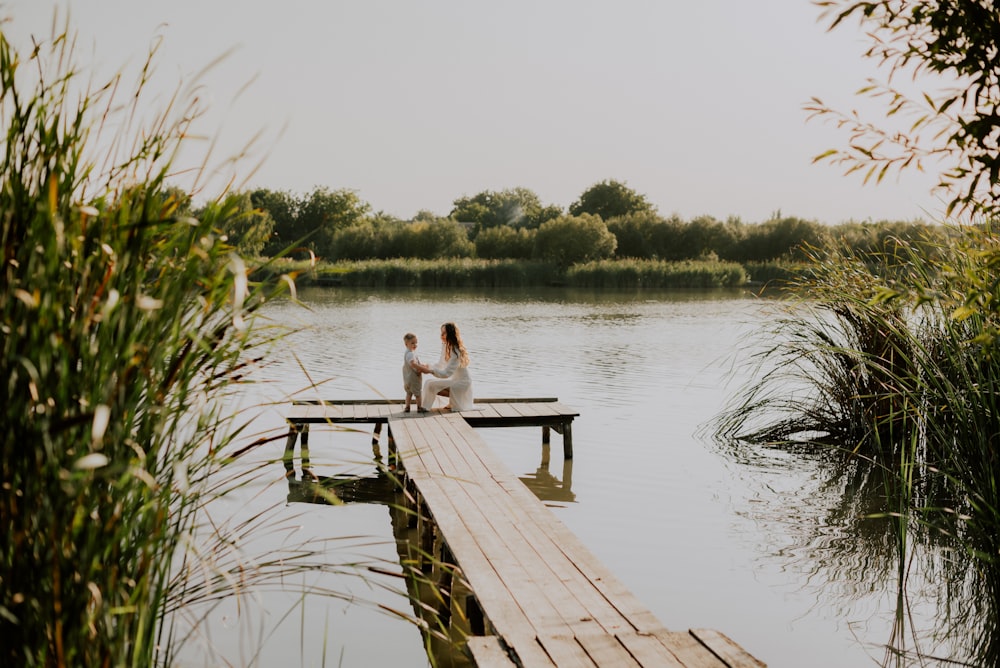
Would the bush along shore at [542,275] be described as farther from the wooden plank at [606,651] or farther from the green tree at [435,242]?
the wooden plank at [606,651]

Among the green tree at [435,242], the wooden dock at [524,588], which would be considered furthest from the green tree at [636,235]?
the wooden dock at [524,588]

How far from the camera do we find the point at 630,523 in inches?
267

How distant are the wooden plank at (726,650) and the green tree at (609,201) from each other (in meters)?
75.2

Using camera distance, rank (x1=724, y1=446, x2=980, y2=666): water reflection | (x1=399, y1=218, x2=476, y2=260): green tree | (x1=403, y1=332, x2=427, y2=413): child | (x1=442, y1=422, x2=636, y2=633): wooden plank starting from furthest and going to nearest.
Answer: (x1=399, y1=218, x2=476, y2=260): green tree
(x1=403, y1=332, x2=427, y2=413): child
(x1=724, y1=446, x2=980, y2=666): water reflection
(x1=442, y1=422, x2=636, y2=633): wooden plank

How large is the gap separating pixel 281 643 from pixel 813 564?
325 cm

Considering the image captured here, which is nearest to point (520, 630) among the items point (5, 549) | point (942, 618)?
point (5, 549)

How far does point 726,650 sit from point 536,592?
37.1 inches

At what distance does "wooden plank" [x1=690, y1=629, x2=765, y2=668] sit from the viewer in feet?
10.3

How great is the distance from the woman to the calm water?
27.8 inches

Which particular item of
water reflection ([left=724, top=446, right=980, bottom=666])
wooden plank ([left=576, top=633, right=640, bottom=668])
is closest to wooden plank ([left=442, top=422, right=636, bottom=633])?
wooden plank ([left=576, top=633, right=640, bottom=668])

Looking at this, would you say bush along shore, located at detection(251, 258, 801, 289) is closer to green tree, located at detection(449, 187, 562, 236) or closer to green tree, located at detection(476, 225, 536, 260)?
green tree, located at detection(476, 225, 536, 260)

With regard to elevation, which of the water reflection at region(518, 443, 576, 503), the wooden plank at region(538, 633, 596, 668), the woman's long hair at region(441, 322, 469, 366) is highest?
the woman's long hair at region(441, 322, 469, 366)

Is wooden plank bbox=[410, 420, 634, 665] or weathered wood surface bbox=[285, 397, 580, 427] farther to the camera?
weathered wood surface bbox=[285, 397, 580, 427]

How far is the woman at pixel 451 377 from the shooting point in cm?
924
